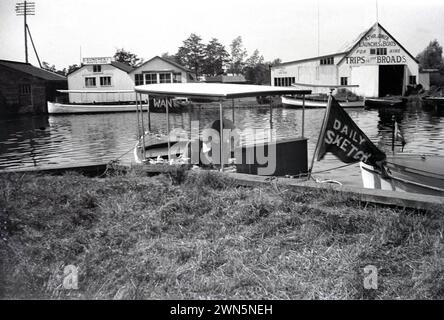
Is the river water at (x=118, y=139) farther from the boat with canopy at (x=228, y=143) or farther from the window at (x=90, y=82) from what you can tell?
the window at (x=90, y=82)

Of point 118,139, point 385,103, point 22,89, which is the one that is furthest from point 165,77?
point 118,139

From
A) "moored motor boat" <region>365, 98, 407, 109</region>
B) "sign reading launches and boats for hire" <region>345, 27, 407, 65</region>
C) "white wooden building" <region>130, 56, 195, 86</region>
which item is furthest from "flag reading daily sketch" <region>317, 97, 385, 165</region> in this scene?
"white wooden building" <region>130, 56, 195, 86</region>

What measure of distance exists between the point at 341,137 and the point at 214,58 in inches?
3625

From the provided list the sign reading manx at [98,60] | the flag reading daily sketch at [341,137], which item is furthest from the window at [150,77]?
the flag reading daily sketch at [341,137]

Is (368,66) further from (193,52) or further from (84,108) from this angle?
(193,52)

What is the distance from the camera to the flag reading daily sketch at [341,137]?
824 cm

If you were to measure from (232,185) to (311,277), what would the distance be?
10.7 feet

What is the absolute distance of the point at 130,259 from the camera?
491 cm

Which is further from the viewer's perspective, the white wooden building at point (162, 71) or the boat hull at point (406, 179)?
the white wooden building at point (162, 71)

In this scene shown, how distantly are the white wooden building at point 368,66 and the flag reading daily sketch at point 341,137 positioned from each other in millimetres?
44269

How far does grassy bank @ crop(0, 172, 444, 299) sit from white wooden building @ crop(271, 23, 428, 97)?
46.9m
